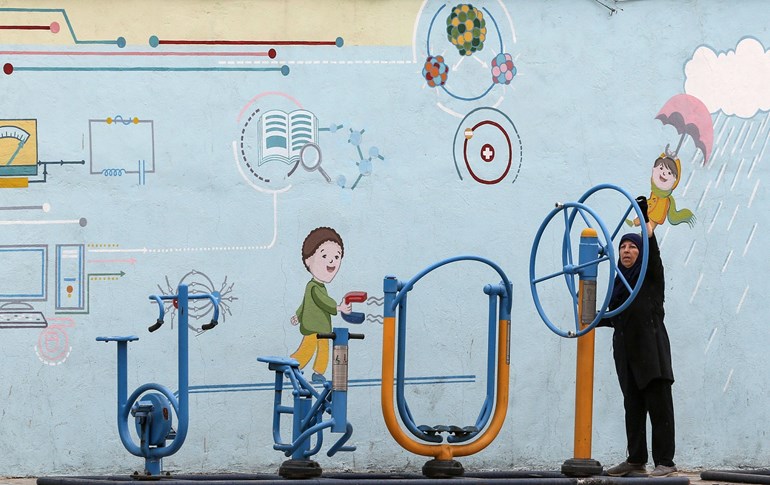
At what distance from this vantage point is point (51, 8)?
9.63m

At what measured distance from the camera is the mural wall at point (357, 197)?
9578 mm

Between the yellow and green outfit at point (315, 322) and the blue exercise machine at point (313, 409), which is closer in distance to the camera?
the blue exercise machine at point (313, 409)

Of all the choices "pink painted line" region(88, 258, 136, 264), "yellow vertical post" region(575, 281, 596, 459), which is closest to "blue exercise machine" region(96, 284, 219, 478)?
"pink painted line" region(88, 258, 136, 264)

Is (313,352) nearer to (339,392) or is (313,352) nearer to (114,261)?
(114,261)

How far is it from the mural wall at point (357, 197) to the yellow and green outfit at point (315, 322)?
2cm

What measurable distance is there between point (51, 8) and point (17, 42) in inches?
13.2

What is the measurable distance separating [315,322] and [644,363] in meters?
2.35

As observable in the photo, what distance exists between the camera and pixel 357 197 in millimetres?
9859

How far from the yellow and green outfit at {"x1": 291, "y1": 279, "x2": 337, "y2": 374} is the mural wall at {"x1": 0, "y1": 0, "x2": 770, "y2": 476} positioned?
0.05 feet

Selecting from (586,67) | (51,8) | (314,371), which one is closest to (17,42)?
(51,8)

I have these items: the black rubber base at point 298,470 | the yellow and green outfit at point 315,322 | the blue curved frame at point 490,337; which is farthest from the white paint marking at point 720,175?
the black rubber base at point 298,470

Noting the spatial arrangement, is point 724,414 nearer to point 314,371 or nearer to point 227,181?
point 314,371

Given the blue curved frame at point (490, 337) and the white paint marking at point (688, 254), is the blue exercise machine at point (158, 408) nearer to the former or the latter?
the blue curved frame at point (490, 337)

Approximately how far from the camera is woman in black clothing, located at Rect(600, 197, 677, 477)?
29.3 ft
